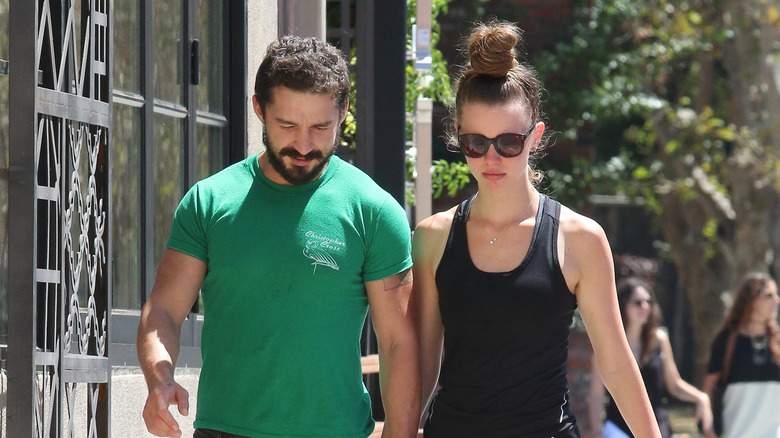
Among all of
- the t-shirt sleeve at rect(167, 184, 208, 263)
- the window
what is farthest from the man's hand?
the window

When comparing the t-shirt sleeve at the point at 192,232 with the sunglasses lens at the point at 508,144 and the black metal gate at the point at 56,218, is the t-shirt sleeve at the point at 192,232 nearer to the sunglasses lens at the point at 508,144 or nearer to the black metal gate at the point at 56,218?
the black metal gate at the point at 56,218

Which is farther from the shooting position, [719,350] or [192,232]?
[719,350]

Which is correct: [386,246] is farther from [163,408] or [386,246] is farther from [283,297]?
[163,408]

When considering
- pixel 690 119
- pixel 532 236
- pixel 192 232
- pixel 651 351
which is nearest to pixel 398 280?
pixel 532 236

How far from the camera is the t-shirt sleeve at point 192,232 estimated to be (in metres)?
2.79

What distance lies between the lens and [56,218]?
3031 millimetres

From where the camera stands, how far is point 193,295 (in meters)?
2.83

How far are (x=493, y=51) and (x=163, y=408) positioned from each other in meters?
1.14

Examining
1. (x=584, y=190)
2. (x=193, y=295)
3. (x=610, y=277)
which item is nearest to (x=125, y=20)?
(x=193, y=295)

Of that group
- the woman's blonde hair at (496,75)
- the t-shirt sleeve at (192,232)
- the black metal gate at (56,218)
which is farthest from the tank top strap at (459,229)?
the black metal gate at (56,218)

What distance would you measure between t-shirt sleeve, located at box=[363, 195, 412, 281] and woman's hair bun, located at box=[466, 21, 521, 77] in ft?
1.36

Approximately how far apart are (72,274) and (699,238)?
37.7ft

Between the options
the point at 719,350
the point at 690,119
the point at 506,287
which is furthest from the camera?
the point at 690,119

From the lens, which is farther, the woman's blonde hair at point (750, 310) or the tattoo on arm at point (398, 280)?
the woman's blonde hair at point (750, 310)
